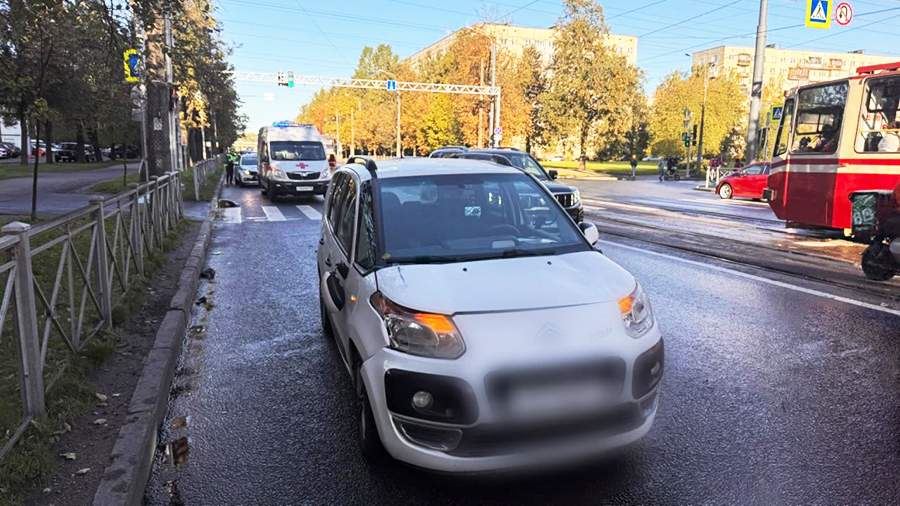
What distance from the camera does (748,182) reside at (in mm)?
26797

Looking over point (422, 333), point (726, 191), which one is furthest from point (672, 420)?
point (726, 191)

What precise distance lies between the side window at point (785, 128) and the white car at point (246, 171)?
23732 mm

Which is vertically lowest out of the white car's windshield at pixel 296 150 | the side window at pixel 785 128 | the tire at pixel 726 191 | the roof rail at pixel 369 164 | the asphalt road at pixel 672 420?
the asphalt road at pixel 672 420

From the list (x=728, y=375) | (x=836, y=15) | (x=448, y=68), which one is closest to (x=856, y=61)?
(x=448, y=68)

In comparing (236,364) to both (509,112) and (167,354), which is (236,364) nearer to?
(167,354)

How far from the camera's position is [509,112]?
183ft

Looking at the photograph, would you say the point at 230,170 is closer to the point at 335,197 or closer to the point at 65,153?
the point at 335,197

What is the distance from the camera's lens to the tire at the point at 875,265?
851cm

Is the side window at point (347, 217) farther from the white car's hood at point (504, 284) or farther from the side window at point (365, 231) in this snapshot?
the white car's hood at point (504, 284)

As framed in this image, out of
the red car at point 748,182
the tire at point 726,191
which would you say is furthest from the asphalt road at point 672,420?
the tire at point 726,191

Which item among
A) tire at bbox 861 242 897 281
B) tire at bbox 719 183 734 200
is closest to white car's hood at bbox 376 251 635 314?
tire at bbox 861 242 897 281

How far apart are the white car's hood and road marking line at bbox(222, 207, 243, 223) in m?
14.1

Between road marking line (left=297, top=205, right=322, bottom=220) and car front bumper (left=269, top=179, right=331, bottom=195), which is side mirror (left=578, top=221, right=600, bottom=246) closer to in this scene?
road marking line (left=297, top=205, right=322, bottom=220)

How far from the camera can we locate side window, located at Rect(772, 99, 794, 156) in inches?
515
